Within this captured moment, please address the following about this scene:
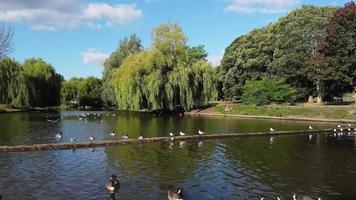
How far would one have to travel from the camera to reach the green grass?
59.9 m

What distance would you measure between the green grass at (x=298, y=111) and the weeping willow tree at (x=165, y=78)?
4972 mm

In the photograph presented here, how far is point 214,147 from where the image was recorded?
32.8m

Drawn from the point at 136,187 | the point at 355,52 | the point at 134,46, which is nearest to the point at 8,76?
the point at 134,46

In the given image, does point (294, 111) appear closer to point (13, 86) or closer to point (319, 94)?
point (319, 94)

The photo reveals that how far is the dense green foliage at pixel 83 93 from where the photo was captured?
372 feet

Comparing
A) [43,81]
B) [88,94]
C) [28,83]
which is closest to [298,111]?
[28,83]

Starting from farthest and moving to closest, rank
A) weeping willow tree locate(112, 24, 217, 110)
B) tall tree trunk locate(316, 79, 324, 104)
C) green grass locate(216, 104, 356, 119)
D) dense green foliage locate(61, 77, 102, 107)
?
dense green foliage locate(61, 77, 102, 107) < tall tree trunk locate(316, 79, 324, 104) < weeping willow tree locate(112, 24, 217, 110) < green grass locate(216, 104, 356, 119)

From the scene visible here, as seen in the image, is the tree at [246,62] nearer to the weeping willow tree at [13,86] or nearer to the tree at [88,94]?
the weeping willow tree at [13,86]

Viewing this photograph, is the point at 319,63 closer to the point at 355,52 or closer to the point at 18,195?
the point at 355,52

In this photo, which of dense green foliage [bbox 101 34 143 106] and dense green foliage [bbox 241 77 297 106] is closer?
dense green foliage [bbox 241 77 297 106]

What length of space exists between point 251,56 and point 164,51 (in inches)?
675

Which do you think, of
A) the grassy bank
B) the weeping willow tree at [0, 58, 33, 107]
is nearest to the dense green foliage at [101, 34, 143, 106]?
the weeping willow tree at [0, 58, 33, 107]

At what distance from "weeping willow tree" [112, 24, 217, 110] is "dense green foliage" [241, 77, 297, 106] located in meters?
6.21

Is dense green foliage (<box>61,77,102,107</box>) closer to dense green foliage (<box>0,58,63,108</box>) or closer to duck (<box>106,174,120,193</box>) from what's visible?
dense green foliage (<box>0,58,63,108</box>)
